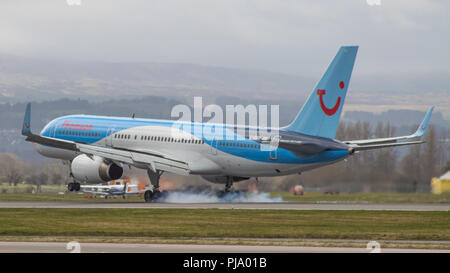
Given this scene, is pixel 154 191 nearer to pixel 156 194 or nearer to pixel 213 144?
pixel 156 194

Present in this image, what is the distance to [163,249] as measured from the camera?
96.8ft

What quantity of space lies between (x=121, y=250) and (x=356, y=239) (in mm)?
10436

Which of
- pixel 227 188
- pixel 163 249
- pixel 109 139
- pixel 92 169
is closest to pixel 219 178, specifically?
pixel 227 188

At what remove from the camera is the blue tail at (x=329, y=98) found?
5619 cm

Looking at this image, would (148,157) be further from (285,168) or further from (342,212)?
(342,212)

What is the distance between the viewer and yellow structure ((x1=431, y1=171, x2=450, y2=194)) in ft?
204

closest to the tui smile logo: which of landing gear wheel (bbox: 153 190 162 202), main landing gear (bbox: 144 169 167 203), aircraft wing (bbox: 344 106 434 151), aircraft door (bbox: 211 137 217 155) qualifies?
aircraft wing (bbox: 344 106 434 151)

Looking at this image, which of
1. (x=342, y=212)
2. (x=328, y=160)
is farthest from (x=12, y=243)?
(x=328, y=160)

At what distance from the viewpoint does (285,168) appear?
58.7 metres

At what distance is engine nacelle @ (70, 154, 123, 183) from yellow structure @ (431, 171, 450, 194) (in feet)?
78.2

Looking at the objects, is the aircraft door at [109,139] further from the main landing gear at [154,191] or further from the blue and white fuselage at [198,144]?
the main landing gear at [154,191]

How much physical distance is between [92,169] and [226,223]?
2080 cm

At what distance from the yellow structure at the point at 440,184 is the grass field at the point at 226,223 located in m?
16.3

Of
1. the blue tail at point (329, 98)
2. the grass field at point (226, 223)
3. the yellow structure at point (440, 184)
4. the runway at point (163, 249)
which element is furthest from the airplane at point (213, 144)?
the runway at point (163, 249)
